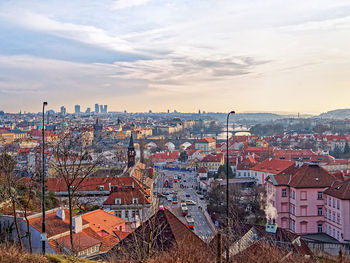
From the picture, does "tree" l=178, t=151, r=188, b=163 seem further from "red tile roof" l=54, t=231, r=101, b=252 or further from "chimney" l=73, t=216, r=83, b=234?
"red tile roof" l=54, t=231, r=101, b=252

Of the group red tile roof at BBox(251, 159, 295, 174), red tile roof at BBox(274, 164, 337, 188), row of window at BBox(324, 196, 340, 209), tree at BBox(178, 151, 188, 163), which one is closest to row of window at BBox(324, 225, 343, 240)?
row of window at BBox(324, 196, 340, 209)

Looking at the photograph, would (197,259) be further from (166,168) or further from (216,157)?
(166,168)

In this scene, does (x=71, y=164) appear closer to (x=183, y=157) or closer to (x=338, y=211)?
(x=338, y=211)

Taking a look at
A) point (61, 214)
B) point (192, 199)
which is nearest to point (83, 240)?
point (61, 214)

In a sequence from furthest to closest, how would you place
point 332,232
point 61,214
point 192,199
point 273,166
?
point 273,166, point 192,199, point 332,232, point 61,214

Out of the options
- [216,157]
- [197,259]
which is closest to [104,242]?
[197,259]

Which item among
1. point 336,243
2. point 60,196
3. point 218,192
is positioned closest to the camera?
point 336,243
